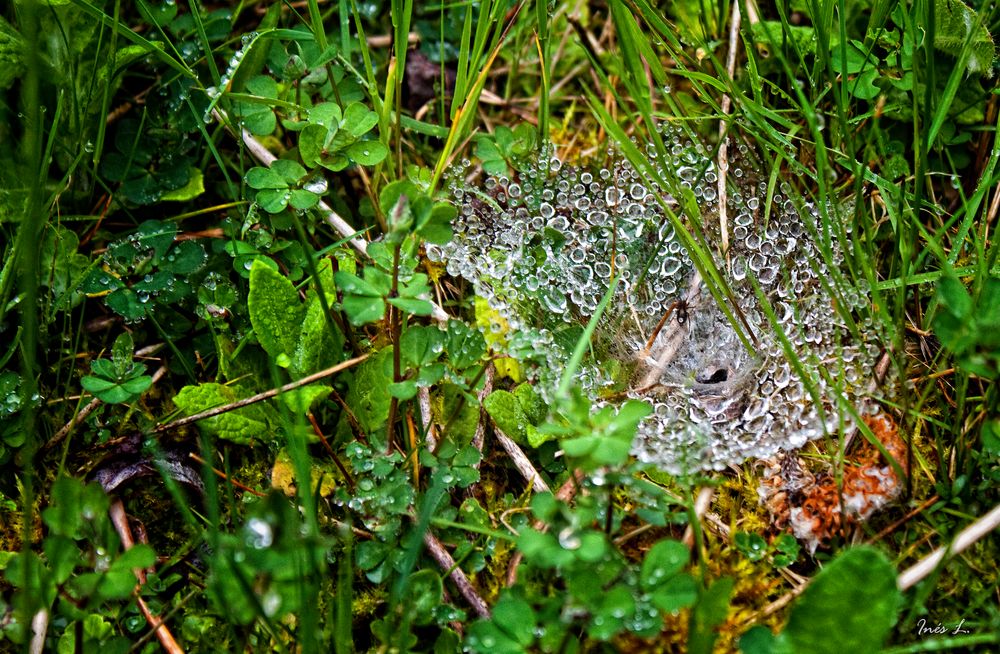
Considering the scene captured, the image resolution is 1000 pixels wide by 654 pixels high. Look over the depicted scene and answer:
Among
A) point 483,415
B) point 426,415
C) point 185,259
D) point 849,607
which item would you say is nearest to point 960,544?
point 849,607

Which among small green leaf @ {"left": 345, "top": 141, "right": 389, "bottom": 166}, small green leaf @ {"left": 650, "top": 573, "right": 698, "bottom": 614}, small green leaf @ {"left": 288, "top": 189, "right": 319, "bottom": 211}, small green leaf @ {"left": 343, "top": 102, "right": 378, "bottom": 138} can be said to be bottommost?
small green leaf @ {"left": 650, "top": 573, "right": 698, "bottom": 614}

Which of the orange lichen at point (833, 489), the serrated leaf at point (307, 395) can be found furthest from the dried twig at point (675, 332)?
the serrated leaf at point (307, 395)

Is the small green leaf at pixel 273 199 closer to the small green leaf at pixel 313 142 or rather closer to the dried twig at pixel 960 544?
the small green leaf at pixel 313 142

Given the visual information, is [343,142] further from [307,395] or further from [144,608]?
[144,608]

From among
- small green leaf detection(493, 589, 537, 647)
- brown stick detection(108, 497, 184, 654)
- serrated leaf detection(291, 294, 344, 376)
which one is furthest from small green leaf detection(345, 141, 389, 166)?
small green leaf detection(493, 589, 537, 647)

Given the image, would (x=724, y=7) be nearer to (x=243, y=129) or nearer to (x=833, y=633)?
(x=243, y=129)

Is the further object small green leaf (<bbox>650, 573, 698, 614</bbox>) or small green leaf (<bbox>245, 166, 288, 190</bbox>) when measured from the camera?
small green leaf (<bbox>245, 166, 288, 190</bbox>)

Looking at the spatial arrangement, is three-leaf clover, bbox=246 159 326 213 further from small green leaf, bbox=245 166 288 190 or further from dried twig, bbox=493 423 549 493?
dried twig, bbox=493 423 549 493

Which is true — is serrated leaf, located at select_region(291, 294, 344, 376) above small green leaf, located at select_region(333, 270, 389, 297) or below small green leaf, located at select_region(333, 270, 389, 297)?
below
